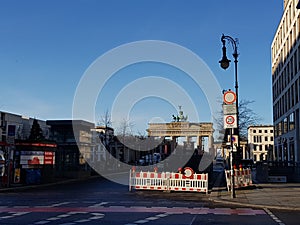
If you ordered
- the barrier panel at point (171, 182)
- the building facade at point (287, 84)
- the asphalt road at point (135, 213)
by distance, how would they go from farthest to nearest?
1. the building facade at point (287, 84)
2. the barrier panel at point (171, 182)
3. the asphalt road at point (135, 213)

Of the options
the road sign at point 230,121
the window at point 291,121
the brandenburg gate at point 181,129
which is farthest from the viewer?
the brandenburg gate at point 181,129

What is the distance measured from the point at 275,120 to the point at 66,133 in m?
43.9

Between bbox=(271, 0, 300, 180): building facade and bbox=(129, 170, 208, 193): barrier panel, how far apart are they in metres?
23.5

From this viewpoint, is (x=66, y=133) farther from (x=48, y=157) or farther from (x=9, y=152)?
(x=9, y=152)

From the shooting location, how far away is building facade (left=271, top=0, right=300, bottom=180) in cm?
4991

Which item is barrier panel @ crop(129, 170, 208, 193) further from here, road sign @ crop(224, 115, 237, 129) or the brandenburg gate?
the brandenburg gate

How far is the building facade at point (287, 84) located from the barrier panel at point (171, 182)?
2345 cm

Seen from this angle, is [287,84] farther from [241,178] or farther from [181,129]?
[241,178]

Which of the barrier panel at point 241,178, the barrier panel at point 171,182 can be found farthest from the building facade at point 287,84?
the barrier panel at point 171,182

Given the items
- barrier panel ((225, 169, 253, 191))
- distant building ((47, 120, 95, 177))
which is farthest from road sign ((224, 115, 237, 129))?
distant building ((47, 120, 95, 177))

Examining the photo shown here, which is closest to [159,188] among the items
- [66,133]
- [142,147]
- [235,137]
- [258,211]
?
[235,137]

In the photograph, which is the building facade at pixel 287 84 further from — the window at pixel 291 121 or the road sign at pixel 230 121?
the road sign at pixel 230 121

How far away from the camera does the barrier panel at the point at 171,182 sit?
21.4 metres

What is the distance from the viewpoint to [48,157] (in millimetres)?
30641
